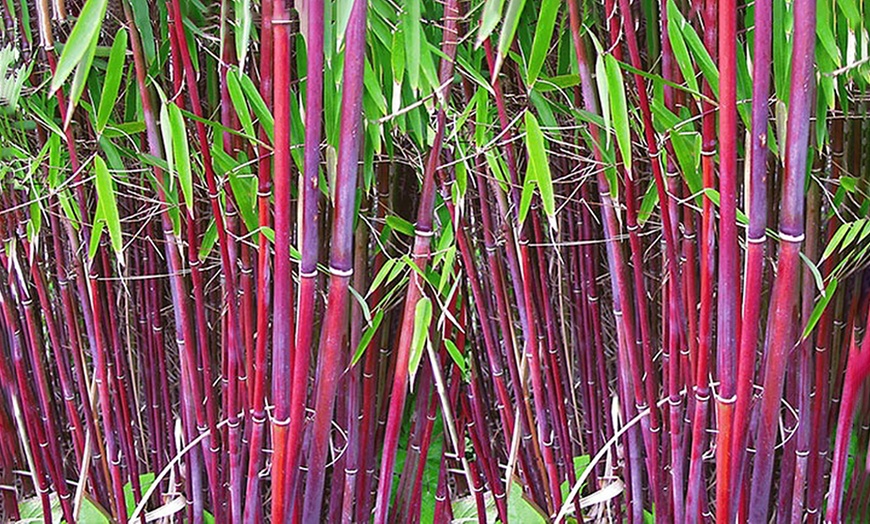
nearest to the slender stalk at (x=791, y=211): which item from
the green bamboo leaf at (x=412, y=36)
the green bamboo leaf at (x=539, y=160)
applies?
the green bamboo leaf at (x=539, y=160)

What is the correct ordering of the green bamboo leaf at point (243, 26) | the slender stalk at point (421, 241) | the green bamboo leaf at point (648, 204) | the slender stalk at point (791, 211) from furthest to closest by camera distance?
the green bamboo leaf at point (648, 204), the slender stalk at point (421, 241), the green bamboo leaf at point (243, 26), the slender stalk at point (791, 211)

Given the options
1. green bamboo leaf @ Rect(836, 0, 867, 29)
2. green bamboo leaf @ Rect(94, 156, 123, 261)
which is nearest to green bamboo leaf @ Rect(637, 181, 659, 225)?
green bamboo leaf @ Rect(836, 0, 867, 29)

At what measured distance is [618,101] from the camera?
2.81ft

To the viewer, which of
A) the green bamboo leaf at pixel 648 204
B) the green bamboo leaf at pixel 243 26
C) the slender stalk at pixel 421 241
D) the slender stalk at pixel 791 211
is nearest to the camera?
the slender stalk at pixel 791 211

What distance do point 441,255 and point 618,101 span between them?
35cm

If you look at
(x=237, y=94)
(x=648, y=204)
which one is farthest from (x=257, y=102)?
(x=648, y=204)

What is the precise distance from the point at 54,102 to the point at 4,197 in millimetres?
280

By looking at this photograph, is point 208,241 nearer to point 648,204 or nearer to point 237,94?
point 237,94

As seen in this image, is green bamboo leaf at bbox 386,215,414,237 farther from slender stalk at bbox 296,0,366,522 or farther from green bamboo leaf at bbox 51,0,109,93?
green bamboo leaf at bbox 51,0,109,93

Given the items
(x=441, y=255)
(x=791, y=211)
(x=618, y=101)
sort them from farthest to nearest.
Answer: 1. (x=441, y=255)
2. (x=618, y=101)
3. (x=791, y=211)

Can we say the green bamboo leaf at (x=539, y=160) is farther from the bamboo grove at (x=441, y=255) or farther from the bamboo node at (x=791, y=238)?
the bamboo node at (x=791, y=238)

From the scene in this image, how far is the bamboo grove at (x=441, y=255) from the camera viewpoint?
33.1 inches

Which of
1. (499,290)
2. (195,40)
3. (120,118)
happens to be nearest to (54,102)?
(120,118)

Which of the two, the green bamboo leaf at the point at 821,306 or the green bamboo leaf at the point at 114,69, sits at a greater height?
the green bamboo leaf at the point at 114,69
